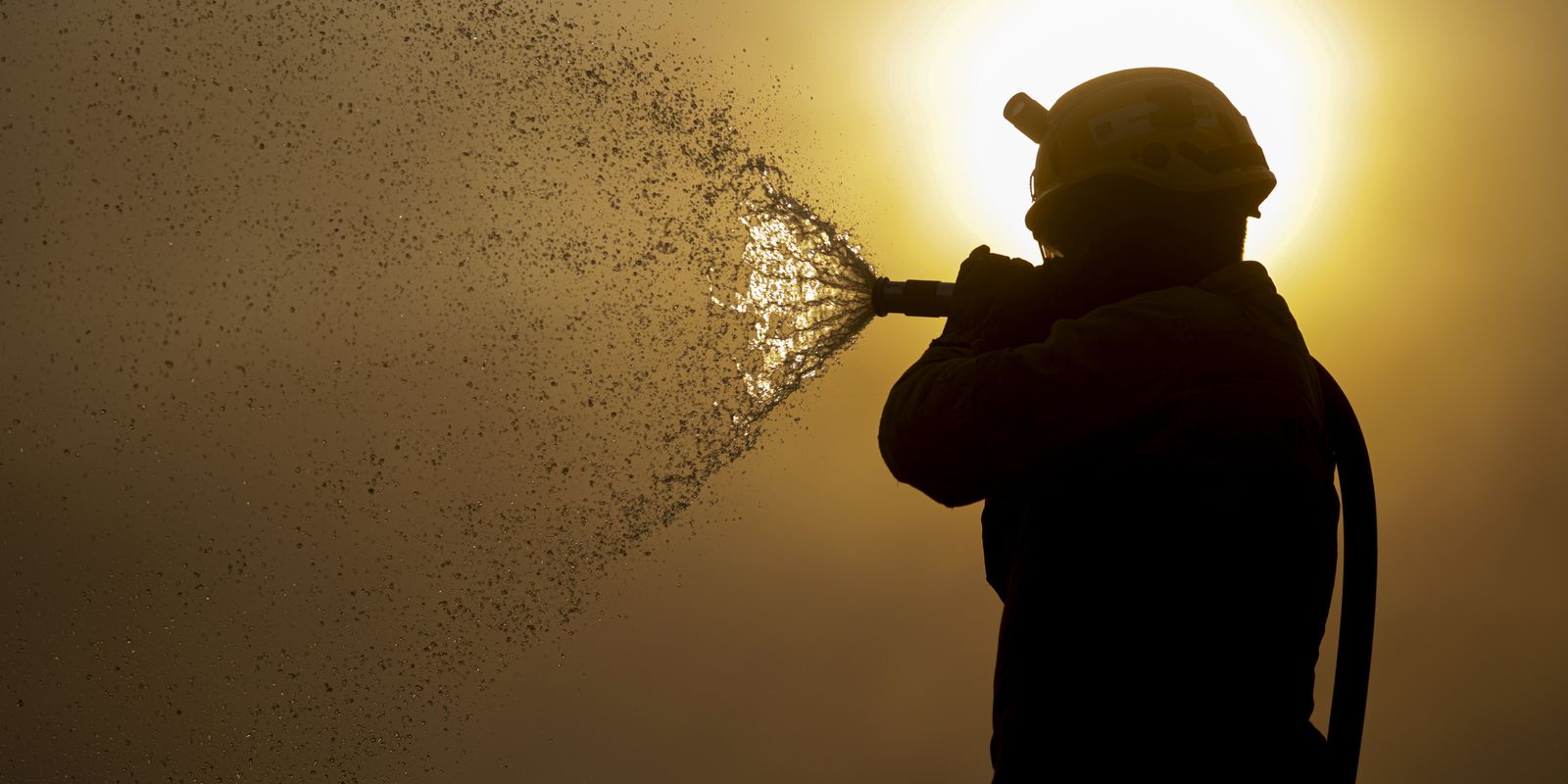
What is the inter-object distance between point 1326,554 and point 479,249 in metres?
6.56

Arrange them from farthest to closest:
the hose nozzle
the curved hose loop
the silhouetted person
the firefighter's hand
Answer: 1. the hose nozzle
2. the curved hose loop
3. the firefighter's hand
4. the silhouetted person

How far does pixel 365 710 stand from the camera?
11.4 meters

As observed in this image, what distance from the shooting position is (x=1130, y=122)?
2617mm

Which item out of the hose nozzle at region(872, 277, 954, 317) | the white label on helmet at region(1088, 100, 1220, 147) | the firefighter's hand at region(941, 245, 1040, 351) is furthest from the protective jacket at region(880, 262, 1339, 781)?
the hose nozzle at region(872, 277, 954, 317)

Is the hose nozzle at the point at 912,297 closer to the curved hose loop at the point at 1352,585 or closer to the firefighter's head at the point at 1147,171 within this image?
the firefighter's head at the point at 1147,171

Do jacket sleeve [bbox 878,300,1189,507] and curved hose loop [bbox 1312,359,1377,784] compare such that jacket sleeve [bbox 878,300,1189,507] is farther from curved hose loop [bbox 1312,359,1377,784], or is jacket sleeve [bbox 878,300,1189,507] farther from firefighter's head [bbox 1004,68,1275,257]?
curved hose loop [bbox 1312,359,1377,784]

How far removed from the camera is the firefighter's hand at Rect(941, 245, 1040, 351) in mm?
2480

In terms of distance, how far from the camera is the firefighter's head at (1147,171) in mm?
2490

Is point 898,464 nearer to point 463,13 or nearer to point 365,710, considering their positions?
point 463,13

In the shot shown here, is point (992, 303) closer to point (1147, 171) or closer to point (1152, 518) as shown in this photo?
point (1147, 171)

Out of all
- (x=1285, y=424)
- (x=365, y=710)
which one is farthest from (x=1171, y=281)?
(x=365, y=710)

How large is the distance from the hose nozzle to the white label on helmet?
52 centimetres

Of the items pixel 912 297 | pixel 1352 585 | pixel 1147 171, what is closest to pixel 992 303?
pixel 1147 171

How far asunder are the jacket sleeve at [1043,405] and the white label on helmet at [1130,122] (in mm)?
535
